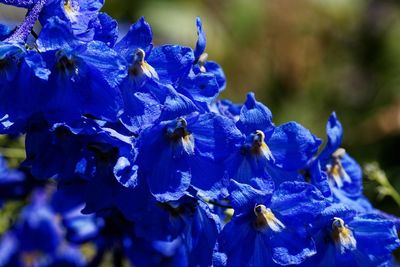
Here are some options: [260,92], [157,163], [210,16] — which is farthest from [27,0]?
[210,16]

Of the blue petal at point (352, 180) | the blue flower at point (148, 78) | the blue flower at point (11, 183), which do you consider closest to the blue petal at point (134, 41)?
the blue flower at point (148, 78)

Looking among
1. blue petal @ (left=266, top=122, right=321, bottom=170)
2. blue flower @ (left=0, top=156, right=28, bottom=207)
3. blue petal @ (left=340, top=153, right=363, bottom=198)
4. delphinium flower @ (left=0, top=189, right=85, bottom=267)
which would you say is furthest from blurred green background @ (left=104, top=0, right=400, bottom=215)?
blue petal @ (left=266, top=122, right=321, bottom=170)

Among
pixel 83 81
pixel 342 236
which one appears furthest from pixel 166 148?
pixel 342 236

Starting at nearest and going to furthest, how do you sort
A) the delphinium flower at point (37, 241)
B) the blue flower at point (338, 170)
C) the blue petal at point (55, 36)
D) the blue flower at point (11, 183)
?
the blue petal at point (55, 36), the blue flower at point (338, 170), the blue flower at point (11, 183), the delphinium flower at point (37, 241)

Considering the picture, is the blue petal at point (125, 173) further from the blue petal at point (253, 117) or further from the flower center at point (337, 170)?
the flower center at point (337, 170)

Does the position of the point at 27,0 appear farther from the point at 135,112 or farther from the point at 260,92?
the point at 260,92

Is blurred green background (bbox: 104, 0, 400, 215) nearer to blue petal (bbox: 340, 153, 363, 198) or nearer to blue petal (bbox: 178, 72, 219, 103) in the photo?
blue petal (bbox: 340, 153, 363, 198)

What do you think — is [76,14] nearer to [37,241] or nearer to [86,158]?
[86,158]
